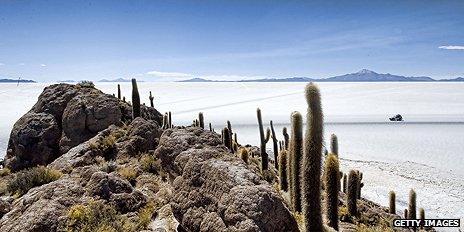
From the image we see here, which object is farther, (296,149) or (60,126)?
(60,126)

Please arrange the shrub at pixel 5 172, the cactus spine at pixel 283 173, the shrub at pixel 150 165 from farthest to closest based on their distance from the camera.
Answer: the shrub at pixel 5 172 < the cactus spine at pixel 283 173 < the shrub at pixel 150 165

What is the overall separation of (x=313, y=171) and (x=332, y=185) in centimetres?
194

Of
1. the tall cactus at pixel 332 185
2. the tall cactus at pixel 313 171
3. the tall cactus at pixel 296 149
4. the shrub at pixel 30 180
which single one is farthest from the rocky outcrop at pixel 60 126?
the tall cactus at pixel 313 171

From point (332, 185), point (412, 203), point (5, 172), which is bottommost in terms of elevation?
point (412, 203)

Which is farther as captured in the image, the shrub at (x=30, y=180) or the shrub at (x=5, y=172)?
the shrub at (x=5, y=172)

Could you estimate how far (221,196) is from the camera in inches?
320

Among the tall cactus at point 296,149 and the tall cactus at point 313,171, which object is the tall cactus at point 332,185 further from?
the tall cactus at point 313,171

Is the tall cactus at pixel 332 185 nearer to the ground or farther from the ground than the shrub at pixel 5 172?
farther from the ground

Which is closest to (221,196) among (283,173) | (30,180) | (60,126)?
(283,173)

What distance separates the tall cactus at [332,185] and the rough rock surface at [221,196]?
228 cm

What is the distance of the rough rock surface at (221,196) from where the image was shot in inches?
293

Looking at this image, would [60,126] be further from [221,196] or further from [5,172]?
[221,196]

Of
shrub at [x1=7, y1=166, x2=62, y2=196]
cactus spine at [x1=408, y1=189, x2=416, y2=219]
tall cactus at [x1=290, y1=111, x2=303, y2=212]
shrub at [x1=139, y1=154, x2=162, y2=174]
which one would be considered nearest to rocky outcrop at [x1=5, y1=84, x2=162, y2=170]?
shrub at [x1=7, y1=166, x2=62, y2=196]

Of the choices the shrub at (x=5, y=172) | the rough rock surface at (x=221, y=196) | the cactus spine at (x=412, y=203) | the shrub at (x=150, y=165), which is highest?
the rough rock surface at (x=221, y=196)
